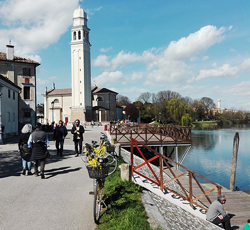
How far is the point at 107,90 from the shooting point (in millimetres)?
63031

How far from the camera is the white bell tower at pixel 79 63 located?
51562 mm

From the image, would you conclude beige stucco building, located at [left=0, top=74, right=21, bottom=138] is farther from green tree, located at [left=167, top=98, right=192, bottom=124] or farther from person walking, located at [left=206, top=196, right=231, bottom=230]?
green tree, located at [left=167, top=98, right=192, bottom=124]

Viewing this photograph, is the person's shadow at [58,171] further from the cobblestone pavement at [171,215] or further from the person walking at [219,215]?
the person walking at [219,215]

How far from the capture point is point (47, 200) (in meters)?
5.55

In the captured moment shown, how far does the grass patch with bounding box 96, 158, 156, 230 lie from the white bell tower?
151 ft

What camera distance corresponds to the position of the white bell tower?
5156 cm

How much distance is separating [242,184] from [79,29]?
4636cm

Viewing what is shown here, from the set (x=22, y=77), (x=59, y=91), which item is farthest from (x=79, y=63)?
(x=22, y=77)

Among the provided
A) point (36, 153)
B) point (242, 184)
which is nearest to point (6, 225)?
point (36, 153)

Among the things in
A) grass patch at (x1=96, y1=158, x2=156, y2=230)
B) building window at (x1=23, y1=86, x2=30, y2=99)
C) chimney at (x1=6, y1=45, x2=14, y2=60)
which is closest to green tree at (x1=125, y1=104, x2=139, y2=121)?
building window at (x1=23, y1=86, x2=30, y2=99)

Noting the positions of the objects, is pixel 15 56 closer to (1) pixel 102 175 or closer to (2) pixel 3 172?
(2) pixel 3 172

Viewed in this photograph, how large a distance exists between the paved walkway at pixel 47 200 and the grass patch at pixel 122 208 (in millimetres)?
365

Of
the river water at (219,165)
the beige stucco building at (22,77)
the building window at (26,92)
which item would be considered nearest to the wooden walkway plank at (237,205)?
the river water at (219,165)

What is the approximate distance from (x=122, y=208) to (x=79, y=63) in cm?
4968
